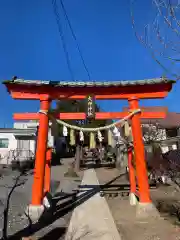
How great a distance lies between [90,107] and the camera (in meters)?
7.55

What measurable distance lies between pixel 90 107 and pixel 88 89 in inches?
27.2

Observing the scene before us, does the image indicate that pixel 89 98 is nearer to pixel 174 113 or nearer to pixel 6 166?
pixel 6 166

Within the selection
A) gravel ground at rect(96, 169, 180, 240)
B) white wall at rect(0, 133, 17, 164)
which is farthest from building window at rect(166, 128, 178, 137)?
Answer: gravel ground at rect(96, 169, 180, 240)

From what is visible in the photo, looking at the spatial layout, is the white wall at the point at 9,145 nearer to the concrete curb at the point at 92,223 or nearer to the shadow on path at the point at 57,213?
the shadow on path at the point at 57,213

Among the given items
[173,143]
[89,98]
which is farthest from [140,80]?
[173,143]

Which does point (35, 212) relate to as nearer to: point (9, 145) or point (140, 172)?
point (140, 172)

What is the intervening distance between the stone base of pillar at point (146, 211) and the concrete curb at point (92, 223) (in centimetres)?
91

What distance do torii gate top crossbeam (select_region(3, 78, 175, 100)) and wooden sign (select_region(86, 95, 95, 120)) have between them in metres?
0.22

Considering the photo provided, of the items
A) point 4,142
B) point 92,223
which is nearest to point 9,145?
point 4,142

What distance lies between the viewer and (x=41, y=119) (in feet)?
24.4

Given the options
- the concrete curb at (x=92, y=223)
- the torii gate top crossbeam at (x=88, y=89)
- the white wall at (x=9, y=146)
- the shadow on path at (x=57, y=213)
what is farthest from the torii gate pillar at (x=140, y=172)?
the white wall at (x=9, y=146)

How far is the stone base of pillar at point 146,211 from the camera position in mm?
6781

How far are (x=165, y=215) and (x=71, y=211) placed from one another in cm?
330

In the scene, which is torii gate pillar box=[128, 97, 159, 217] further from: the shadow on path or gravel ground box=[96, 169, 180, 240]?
Result: the shadow on path
